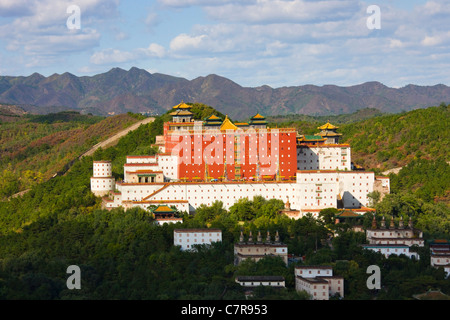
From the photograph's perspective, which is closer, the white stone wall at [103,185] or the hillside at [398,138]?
the white stone wall at [103,185]

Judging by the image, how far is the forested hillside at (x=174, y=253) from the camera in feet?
206

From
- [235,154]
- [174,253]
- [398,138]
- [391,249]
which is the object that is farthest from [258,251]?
[398,138]

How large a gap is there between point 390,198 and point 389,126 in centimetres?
5699

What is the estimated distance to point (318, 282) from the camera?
60781mm

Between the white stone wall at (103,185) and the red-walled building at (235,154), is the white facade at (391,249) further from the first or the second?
the white stone wall at (103,185)

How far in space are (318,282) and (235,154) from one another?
23.1 metres

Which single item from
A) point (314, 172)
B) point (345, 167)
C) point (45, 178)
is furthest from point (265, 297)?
point (45, 178)

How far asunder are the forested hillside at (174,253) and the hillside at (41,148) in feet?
88.2

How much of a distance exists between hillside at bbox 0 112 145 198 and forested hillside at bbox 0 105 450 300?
26872mm

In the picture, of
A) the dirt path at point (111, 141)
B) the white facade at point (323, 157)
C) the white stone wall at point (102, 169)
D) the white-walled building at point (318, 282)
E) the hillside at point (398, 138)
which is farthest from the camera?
the dirt path at point (111, 141)

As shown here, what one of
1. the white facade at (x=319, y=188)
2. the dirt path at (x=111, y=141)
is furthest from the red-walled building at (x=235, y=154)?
the dirt path at (x=111, y=141)

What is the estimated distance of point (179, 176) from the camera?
80438mm
